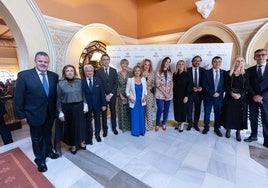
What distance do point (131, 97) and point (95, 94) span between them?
2.26 feet

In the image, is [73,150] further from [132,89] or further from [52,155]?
[132,89]

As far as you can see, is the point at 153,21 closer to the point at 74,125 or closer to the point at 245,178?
the point at 74,125

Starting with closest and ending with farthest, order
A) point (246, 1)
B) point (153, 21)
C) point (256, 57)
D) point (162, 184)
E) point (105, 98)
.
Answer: point (162, 184), point (256, 57), point (105, 98), point (246, 1), point (153, 21)

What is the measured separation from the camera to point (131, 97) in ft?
9.93

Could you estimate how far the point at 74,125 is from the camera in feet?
8.00

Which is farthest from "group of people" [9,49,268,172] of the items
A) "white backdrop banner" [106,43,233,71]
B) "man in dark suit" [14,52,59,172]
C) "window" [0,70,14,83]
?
"window" [0,70,14,83]

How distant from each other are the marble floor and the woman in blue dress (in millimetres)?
218

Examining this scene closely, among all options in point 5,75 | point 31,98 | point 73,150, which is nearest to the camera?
point 31,98

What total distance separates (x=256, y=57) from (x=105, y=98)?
2.75 m

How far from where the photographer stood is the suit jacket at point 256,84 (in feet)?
8.62

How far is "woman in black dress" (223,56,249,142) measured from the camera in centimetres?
275

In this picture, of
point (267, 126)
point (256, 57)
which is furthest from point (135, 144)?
point (256, 57)

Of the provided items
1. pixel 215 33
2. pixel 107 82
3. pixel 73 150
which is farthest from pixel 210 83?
pixel 73 150

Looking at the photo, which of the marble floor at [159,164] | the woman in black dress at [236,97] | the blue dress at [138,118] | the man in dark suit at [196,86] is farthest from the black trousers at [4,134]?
the woman in black dress at [236,97]
